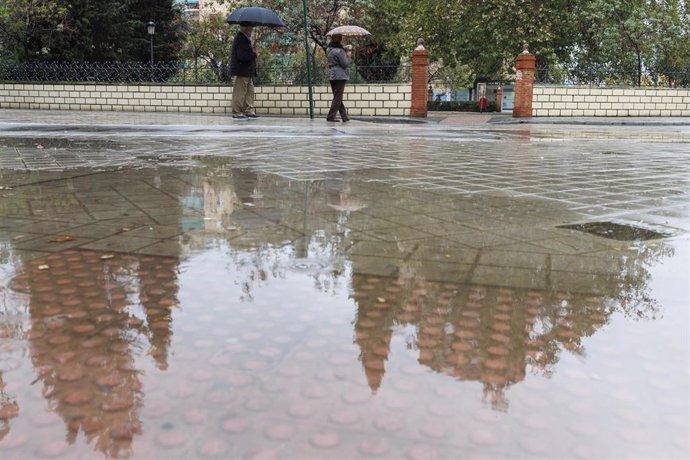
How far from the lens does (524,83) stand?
19.6 meters

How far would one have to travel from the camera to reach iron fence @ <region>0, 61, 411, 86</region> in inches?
737

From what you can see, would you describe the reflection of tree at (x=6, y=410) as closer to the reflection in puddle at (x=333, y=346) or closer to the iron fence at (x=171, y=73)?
the reflection in puddle at (x=333, y=346)

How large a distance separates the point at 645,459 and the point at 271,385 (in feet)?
3.30

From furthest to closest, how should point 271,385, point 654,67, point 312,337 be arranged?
point 654,67, point 312,337, point 271,385

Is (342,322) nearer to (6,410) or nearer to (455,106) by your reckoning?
(6,410)

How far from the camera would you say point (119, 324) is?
241 cm

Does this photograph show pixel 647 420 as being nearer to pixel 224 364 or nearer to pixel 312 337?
pixel 312 337

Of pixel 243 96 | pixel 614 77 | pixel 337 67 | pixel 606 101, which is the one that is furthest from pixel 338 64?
pixel 614 77

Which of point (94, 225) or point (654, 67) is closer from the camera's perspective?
point (94, 225)

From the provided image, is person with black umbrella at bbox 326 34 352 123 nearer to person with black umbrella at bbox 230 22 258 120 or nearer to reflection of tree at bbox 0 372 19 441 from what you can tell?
person with black umbrella at bbox 230 22 258 120

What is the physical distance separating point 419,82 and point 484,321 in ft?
54.5

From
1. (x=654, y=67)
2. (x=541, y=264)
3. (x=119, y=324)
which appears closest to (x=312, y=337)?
(x=119, y=324)

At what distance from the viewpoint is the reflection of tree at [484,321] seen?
208cm

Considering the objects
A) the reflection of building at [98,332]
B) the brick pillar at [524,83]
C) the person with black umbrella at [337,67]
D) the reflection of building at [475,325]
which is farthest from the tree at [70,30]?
the reflection of building at [475,325]
